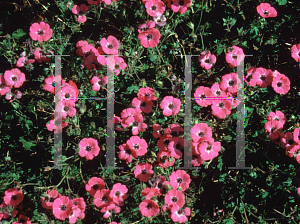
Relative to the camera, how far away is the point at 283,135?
93.5 inches

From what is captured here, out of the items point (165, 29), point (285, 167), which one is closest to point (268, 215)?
point (285, 167)

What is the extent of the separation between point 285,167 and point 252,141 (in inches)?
14.4

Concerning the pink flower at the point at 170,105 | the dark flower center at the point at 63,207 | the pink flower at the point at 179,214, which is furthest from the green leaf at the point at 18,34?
the pink flower at the point at 179,214

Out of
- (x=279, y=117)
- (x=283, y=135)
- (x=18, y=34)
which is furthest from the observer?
(x=18, y=34)

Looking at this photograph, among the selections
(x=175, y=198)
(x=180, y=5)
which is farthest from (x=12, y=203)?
(x=180, y=5)

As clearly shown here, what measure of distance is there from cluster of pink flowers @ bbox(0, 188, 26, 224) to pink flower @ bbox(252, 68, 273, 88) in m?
2.26

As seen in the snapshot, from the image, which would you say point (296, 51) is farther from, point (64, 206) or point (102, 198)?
point (64, 206)

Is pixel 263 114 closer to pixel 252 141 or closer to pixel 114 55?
pixel 252 141

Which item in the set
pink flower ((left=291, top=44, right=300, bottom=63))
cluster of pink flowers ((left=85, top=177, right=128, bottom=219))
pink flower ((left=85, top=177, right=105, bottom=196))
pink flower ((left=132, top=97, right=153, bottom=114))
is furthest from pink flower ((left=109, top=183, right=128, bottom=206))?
pink flower ((left=291, top=44, right=300, bottom=63))

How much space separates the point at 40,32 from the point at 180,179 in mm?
1807

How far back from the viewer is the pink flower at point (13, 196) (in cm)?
243

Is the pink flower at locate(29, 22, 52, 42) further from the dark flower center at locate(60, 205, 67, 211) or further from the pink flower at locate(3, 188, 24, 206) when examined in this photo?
the dark flower center at locate(60, 205, 67, 211)

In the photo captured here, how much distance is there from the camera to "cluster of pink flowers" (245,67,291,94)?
2438mm

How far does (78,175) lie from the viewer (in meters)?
2.58
